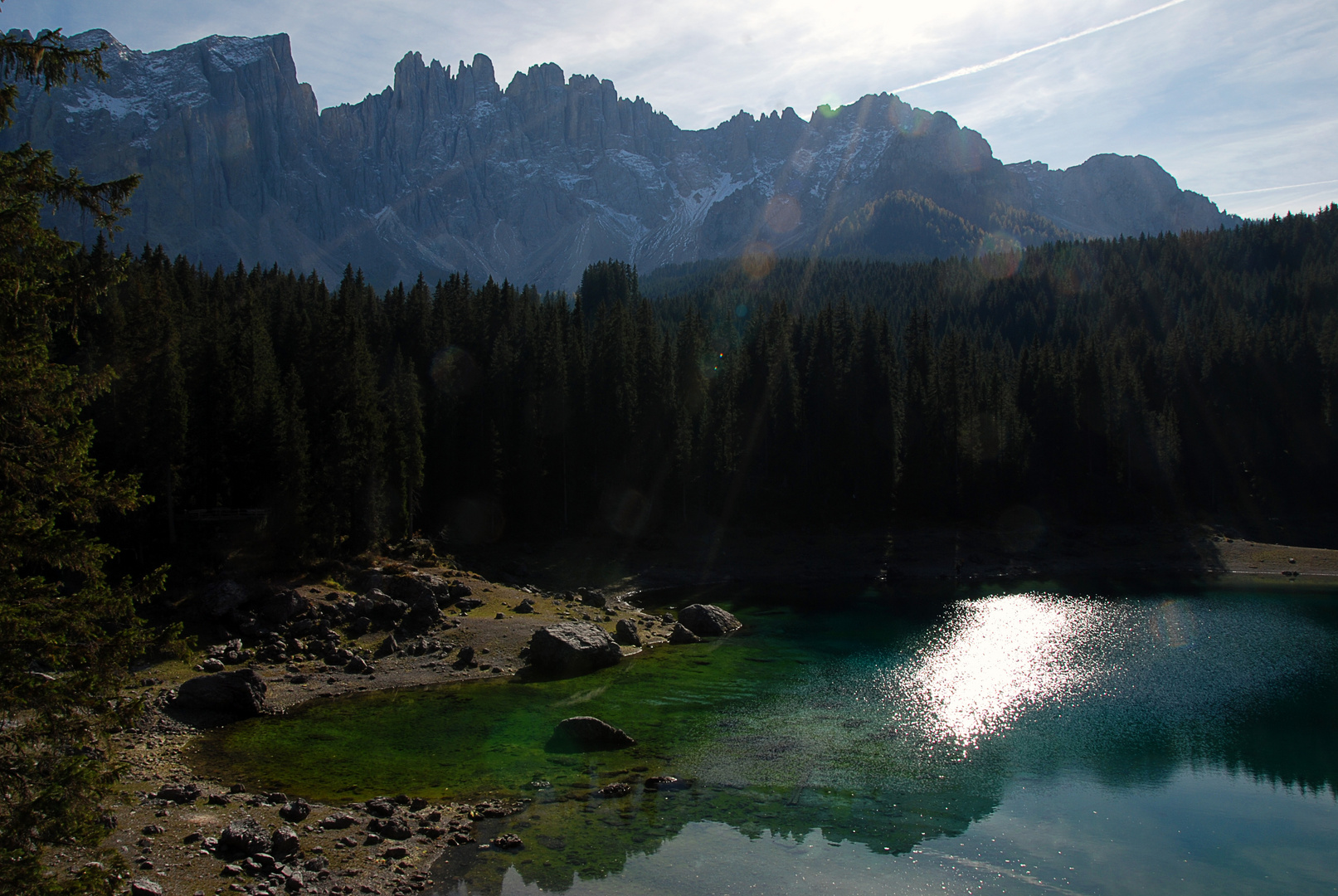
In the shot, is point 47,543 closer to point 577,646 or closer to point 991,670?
point 577,646

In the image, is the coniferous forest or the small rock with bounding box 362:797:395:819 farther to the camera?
the coniferous forest

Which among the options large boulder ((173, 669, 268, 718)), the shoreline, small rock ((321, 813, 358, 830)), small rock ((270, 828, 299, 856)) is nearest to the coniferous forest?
the shoreline

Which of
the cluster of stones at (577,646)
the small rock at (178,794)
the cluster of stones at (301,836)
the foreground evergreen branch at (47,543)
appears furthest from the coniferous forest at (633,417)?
the foreground evergreen branch at (47,543)

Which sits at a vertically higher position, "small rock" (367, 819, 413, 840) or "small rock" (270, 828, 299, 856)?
"small rock" (270, 828, 299, 856)

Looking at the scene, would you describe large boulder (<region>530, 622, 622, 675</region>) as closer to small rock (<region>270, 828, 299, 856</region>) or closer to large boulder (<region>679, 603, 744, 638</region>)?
large boulder (<region>679, 603, 744, 638</region>)

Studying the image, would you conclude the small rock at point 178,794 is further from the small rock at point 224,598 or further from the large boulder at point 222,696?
the small rock at point 224,598

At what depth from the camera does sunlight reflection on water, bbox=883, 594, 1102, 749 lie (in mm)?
36219

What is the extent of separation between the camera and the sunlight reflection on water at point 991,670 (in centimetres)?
3622

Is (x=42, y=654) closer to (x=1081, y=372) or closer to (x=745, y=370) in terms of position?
(x=745, y=370)

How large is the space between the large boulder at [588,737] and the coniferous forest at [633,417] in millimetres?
26658

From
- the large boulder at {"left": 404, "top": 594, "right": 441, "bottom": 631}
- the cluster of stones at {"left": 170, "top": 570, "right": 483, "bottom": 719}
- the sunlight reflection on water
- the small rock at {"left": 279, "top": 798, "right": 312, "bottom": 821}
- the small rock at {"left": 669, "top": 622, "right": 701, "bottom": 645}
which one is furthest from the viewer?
the small rock at {"left": 669, "top": 622, "right": 701, "bottom": 645}

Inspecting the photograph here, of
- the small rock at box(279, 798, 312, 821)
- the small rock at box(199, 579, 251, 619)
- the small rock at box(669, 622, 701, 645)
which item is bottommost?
the small rock at box(669, 622, 701, 645)

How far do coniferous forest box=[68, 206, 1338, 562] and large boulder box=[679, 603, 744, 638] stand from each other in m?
22.5

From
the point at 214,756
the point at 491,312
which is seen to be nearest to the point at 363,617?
the point at 214,756
